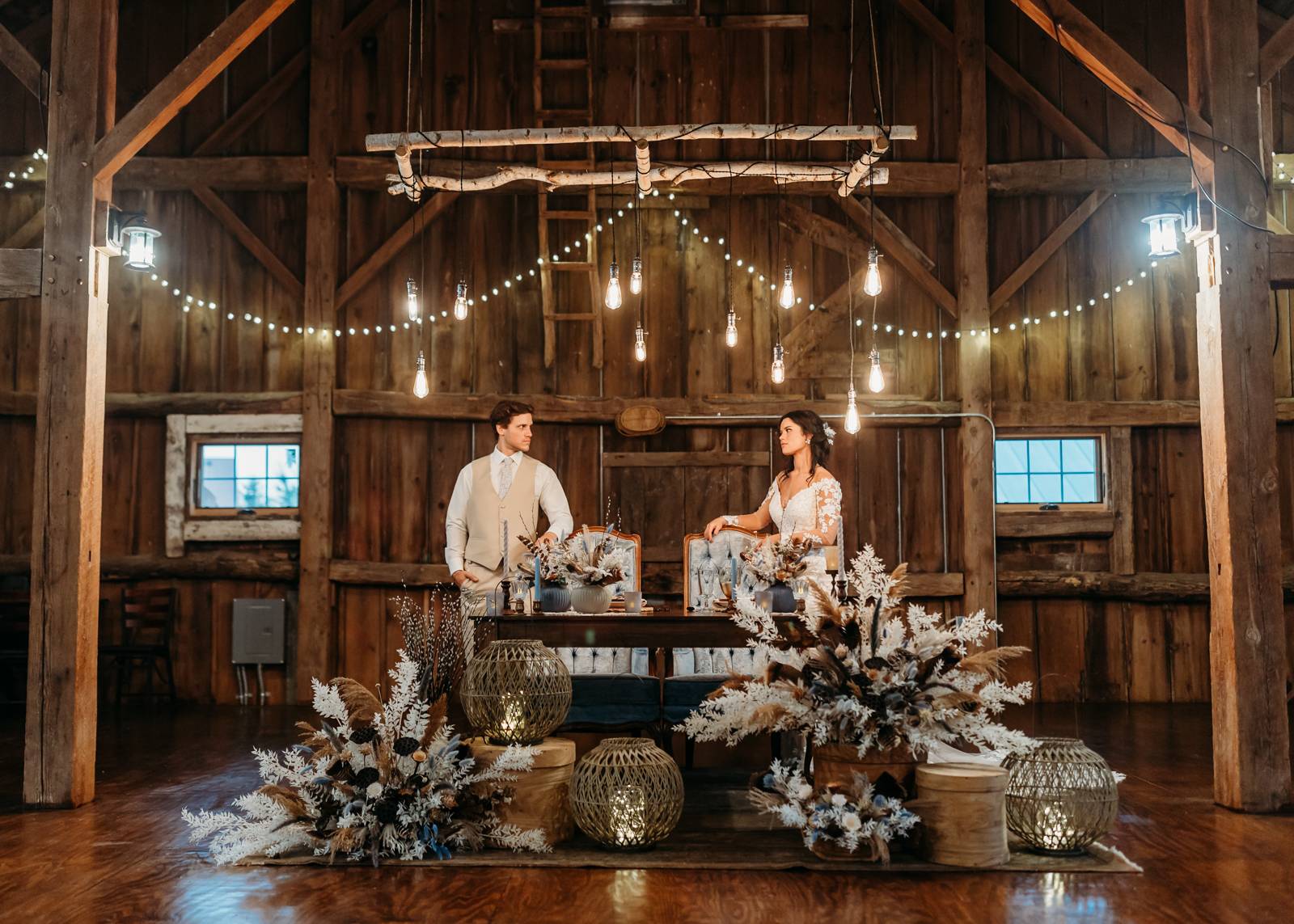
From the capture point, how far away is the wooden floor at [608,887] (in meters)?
3.29

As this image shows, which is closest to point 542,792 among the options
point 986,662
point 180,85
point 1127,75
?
point 986,662

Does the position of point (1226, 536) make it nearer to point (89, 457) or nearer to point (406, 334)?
point (89, 457)

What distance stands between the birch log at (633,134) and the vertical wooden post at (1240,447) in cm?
140

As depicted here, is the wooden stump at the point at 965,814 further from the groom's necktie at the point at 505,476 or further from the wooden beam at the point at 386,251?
the wooden beam at the point at 386,251

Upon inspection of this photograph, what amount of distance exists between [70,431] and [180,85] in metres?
1.62

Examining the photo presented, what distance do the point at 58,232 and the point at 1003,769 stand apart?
14.4ft

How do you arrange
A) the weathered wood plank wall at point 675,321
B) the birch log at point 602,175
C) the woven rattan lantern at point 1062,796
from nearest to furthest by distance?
the woven rattan lantern at point 1062,796 < the birch log at point 602,175 < the weathered wood plank wall at point 675,321

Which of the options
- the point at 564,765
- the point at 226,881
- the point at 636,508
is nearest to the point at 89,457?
the point at 226,881

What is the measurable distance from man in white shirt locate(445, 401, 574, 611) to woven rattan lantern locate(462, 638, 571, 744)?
1.87 m

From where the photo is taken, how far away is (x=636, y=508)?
8.02 meters

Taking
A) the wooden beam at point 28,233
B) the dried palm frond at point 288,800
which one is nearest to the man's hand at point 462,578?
the dried palm frond at point 288,800

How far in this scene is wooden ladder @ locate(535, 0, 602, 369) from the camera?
716 centimetres

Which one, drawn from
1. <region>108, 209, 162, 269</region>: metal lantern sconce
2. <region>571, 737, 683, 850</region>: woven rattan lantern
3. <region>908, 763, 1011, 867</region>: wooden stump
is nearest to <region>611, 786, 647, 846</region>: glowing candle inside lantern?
<region>571, 737, 683, 850</region>: woven rattan lantern

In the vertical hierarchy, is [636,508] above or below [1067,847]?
above
